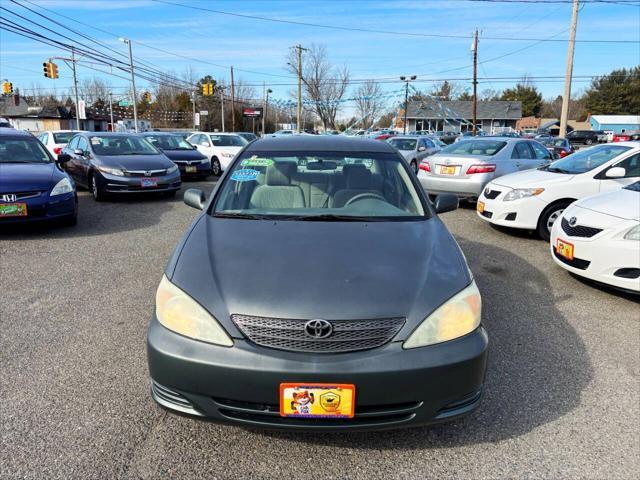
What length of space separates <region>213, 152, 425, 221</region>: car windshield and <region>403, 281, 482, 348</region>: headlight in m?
0.94

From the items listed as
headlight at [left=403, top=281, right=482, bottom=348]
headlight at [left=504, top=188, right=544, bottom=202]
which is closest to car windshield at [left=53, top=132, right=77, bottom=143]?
headlight at [left=504, top=188, right=544, bottom=202]

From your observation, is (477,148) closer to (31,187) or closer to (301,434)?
(31,187)

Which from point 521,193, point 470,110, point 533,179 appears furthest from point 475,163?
point 470,110

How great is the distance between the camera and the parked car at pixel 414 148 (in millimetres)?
14784

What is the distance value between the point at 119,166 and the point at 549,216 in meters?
8.11

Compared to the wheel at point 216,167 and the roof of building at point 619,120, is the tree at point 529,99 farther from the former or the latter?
the wheel at point 216,167

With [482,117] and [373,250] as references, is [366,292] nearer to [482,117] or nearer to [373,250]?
[373,250]

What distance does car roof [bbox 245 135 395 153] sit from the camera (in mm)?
3779

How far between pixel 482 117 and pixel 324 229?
81.0 metres

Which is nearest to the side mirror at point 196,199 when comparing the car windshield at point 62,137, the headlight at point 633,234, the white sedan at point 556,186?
the headlight at point 633,234

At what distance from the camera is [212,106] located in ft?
226

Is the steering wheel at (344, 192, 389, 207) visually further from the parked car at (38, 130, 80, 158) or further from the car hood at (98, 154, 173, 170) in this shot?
the parked car at (38, 130, 80, 158)

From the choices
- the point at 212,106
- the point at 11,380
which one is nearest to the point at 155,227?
the point at 11,380

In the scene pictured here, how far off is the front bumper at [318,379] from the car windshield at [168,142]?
12528 millimetres
